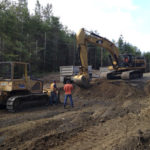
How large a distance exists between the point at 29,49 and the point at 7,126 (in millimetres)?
22688

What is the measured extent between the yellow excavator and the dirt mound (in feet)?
2.34

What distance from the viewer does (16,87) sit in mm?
9930

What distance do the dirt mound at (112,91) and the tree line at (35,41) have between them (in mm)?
5963

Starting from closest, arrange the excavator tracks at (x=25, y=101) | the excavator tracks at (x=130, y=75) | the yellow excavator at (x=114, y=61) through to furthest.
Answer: the excavator tracks at (x=25, y=101), the yellow excavator at (x=114, y=61), the excavator tracks at (x=130, y=75)

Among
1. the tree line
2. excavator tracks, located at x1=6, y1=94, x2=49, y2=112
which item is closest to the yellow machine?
excavator tracks, located at x1=6, y1=94, x2=49, y2=112

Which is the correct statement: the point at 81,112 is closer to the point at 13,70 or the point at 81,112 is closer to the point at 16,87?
the point at 16,87

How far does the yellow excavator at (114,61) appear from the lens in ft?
50.0

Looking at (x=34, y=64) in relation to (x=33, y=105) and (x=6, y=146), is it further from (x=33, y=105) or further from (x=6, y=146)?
(x=6, y=146)

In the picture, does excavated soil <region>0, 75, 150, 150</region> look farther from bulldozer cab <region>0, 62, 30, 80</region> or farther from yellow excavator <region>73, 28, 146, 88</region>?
yellow excavator <region>73, 28, 146, 88</region>

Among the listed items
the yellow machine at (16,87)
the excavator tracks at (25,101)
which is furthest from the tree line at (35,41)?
the yellow machine at (16,87)

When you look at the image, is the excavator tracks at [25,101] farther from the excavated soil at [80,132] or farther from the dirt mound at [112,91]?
the dirt mound at [112,91]

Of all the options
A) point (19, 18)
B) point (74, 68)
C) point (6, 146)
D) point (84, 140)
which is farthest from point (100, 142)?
point (19, 18)

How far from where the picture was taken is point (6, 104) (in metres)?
9.88

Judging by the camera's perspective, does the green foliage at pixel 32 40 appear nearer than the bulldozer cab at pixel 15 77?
No
